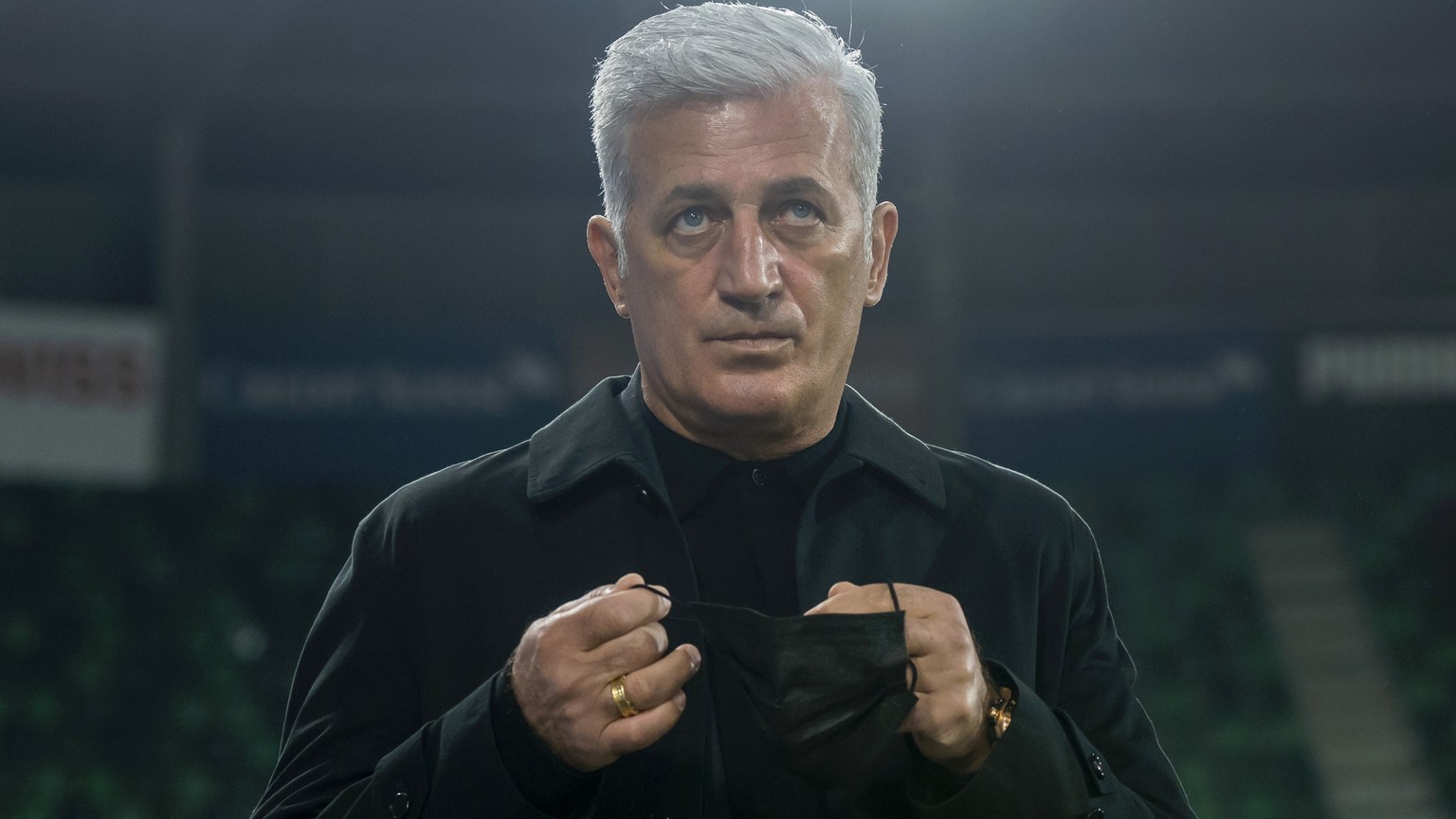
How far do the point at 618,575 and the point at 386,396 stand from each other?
7928mm

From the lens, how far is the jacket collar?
164 cm

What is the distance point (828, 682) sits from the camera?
52.3 inches

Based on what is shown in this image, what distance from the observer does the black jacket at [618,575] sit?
1.54 meters

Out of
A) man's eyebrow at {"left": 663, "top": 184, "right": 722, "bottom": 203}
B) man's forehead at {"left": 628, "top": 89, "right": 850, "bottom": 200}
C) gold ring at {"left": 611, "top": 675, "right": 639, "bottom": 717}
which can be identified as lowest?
gold ring at {"left": 611, "top": 675, "right": 639, "bottom": 717}

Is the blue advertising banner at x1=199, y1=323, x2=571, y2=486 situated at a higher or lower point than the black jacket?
lower

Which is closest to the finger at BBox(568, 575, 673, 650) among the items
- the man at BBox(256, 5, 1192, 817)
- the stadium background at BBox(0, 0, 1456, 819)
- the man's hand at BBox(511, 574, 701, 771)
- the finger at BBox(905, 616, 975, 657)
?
the man's hand at BBox(511, 574, 701, 771)

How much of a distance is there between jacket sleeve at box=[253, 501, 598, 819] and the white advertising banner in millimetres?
7411

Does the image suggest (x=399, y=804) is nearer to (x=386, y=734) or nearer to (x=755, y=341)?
(x=386, y=734)

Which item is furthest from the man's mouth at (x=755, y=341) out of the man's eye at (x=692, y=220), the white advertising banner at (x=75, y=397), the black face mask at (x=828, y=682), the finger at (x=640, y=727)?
the white advertising banner at (x=75, y=397)

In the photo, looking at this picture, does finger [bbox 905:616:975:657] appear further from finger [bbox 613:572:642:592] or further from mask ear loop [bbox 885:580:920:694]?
finger [bbox 613:572:642:592]

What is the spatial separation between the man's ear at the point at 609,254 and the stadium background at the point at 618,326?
7.28 m

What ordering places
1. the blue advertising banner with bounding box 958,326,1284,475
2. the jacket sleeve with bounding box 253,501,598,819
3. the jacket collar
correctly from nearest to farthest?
the jacket sleeve with bounding box 253,501,598,819 → the jacket collar → the blue advertising banner with bounding box 958,326,1284,475

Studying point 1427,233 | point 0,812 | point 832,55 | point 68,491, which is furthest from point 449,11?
point 832,55

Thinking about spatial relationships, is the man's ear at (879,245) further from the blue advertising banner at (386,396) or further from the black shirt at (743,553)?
the blue advertising banner at (386,396)
